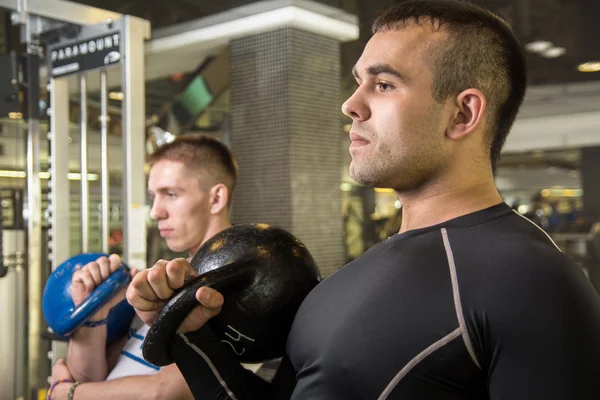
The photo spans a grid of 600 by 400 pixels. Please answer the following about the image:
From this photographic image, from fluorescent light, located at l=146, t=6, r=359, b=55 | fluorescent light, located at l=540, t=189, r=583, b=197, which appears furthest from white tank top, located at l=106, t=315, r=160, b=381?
fluorescent light, located at l=540, t=189, r=583, b=197

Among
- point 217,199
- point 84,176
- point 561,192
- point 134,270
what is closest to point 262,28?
point 84,176

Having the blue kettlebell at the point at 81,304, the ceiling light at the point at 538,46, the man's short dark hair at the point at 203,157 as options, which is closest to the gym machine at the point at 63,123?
the man's short dark hair at the point at 203,157

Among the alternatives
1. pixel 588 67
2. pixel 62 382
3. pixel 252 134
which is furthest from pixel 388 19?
pixel 588 67

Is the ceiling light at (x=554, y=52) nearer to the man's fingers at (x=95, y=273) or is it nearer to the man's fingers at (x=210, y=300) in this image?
the man's fingers at (x=95, y=273)

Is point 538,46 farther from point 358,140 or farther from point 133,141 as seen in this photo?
point 358,140

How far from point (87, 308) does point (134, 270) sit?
0.79 ft

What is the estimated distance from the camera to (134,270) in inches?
70.5

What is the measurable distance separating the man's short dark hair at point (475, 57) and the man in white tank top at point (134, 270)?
3.09ft

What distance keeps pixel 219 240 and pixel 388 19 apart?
0.51m

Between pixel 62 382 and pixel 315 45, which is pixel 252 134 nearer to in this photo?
pixel 315 45

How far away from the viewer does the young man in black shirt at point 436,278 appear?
0.77 m

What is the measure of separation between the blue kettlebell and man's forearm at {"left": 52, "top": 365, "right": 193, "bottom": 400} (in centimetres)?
17

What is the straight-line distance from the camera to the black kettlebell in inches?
40.2

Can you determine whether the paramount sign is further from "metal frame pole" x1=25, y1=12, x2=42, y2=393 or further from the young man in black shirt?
the young man in black shirt
